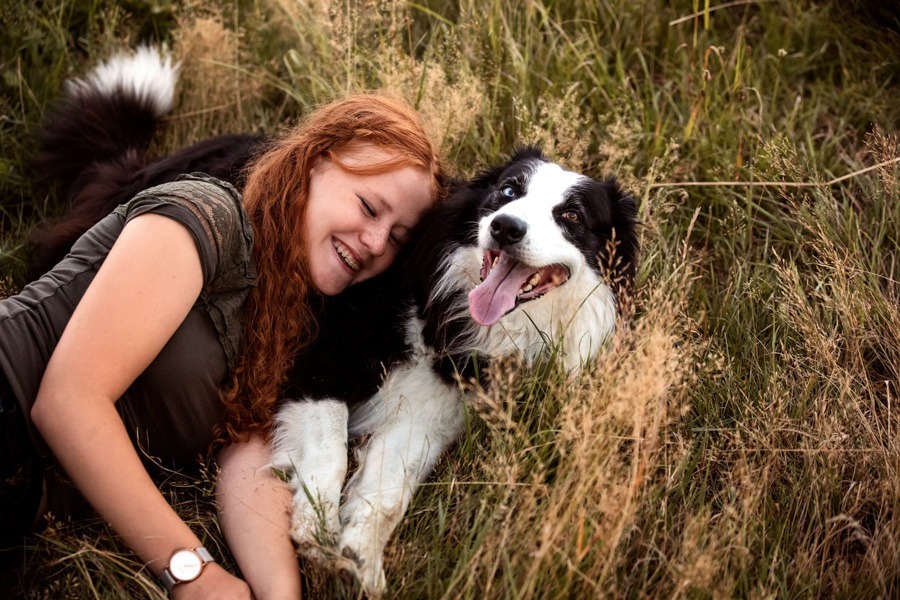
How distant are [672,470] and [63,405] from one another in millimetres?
1586

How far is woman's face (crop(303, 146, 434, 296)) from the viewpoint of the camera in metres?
2.24

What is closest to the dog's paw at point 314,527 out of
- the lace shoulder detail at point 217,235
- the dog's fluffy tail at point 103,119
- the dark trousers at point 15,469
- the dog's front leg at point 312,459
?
the dog's front leg at point 312,459

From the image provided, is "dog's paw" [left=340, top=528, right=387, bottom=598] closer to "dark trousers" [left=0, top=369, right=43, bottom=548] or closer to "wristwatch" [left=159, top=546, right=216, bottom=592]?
"wristwatch" [left=159, top=546, right=216, bottom=592]

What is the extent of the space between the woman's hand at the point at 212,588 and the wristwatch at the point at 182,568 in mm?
12

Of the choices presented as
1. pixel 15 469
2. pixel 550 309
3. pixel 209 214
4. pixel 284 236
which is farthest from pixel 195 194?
pixel 550 309

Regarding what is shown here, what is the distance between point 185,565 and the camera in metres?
1.74

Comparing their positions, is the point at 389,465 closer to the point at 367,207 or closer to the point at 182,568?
the point at 182,568

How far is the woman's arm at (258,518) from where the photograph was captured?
1.85 metres

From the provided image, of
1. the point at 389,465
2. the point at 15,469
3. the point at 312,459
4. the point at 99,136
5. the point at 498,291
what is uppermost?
the point at 99,136

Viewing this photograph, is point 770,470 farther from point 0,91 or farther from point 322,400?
point 0,91

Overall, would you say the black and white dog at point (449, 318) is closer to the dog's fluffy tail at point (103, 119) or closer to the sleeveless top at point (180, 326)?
the sleeveless top at point (180, 326)

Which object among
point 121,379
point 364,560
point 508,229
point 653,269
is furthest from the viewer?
point 653,269

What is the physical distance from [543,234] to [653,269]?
842 millimetres

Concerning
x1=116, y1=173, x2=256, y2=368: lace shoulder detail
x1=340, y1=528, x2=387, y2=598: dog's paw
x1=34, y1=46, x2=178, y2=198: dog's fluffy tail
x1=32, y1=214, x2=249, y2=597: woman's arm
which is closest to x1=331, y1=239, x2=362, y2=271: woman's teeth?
x1=116, y1=173, x2=256, y2=368: lace shoulder detail
